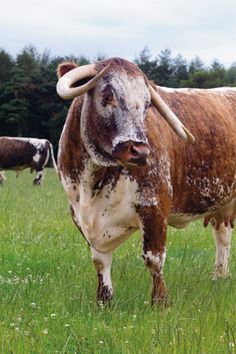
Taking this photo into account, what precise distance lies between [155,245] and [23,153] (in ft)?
83.8

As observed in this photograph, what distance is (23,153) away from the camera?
99.8 feet

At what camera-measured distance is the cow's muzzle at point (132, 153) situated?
4391 mm

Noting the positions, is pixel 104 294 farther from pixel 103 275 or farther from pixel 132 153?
pixel 132 153

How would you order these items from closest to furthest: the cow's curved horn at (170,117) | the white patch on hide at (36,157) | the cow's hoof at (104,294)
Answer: the cow's curved horn at (170,117) → the cow's hoof at (104,294) → the white patch on hide at (36,157)

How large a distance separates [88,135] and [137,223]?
84 centimetres

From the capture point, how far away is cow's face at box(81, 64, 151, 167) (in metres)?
4.46

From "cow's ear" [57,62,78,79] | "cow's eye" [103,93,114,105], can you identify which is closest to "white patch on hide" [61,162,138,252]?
"cow's eye" [103,93,114,105]

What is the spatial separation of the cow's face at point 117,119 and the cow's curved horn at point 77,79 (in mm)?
115

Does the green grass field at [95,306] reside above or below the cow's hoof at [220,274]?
above

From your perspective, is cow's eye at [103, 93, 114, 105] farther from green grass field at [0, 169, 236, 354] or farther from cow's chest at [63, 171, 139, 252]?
green grass field at [0, 169, 236, 354]

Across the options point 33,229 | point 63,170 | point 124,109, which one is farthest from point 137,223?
point 33,229

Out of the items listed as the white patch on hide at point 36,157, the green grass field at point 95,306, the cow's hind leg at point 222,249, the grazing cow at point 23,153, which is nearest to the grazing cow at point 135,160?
the green grass field at point 95,306

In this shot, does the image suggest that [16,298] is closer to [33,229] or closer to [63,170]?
[63,170]

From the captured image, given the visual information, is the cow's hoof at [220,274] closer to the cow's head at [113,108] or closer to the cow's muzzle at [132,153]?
the cow's head at [113,108]
